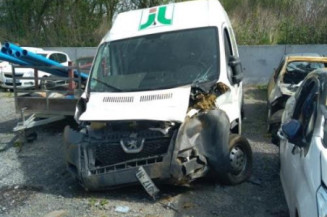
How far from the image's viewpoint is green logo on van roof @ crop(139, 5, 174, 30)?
6923mm

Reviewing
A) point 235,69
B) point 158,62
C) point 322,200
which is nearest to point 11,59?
point 158,62

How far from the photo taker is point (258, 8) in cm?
2395

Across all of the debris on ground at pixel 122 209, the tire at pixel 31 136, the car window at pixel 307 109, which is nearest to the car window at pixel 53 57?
the tire at pixel 31 136

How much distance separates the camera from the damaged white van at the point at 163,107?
5430 millimetres

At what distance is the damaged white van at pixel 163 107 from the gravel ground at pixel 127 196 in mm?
273

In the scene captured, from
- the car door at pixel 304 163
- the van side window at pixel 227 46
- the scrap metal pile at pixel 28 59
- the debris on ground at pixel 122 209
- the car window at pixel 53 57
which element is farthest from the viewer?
the car window at pixel 53 57

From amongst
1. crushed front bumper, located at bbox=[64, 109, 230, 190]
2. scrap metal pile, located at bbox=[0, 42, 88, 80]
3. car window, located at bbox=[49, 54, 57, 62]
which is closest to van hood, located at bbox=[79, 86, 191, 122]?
crushed front bumper, located at bbox=[64, 109, 230, 190]

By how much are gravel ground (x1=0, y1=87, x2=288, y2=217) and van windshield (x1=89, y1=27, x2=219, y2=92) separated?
58.7 inches

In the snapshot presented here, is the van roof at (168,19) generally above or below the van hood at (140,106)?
above

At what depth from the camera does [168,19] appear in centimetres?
694

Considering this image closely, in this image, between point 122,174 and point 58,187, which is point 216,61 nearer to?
point 122,174

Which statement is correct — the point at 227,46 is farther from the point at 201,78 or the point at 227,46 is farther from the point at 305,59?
the point at 305,59

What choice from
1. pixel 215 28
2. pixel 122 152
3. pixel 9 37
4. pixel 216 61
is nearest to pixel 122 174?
pixel 122 152

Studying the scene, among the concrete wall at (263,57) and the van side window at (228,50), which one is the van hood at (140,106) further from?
the concrete wall at (263,57)
